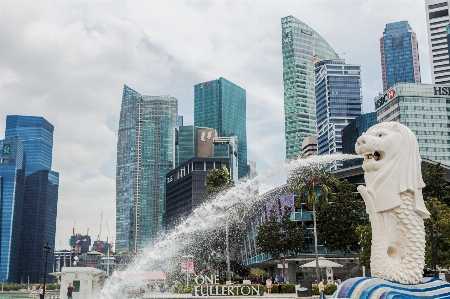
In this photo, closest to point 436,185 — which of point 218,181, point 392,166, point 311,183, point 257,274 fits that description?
point 311,183

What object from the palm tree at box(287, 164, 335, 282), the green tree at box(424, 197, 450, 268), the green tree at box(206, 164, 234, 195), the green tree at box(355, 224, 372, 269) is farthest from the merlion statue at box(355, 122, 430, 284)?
the green tree at box(206, 164, 234, 195)

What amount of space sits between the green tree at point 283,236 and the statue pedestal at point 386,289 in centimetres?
3915

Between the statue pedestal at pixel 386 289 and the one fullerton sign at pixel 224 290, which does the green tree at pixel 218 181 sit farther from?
the statue pedestal at pixel 386 289

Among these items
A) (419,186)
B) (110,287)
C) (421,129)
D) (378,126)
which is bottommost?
(110,287)

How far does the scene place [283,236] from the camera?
200 ft

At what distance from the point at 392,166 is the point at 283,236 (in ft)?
133

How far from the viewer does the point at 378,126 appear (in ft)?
74.3

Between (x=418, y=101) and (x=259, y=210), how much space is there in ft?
261

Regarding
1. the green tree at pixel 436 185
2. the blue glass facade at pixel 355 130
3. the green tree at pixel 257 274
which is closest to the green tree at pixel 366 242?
the green tree at pixel 436 185

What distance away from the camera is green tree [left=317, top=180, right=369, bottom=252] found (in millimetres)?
56188

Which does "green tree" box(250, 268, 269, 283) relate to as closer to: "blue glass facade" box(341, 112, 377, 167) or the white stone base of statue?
the white stone base of statue

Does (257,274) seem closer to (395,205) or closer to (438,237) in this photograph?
(438,237)

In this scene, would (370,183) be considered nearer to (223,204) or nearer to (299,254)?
(223,204)

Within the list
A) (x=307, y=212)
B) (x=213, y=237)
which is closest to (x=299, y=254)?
(x=307, y=212)
